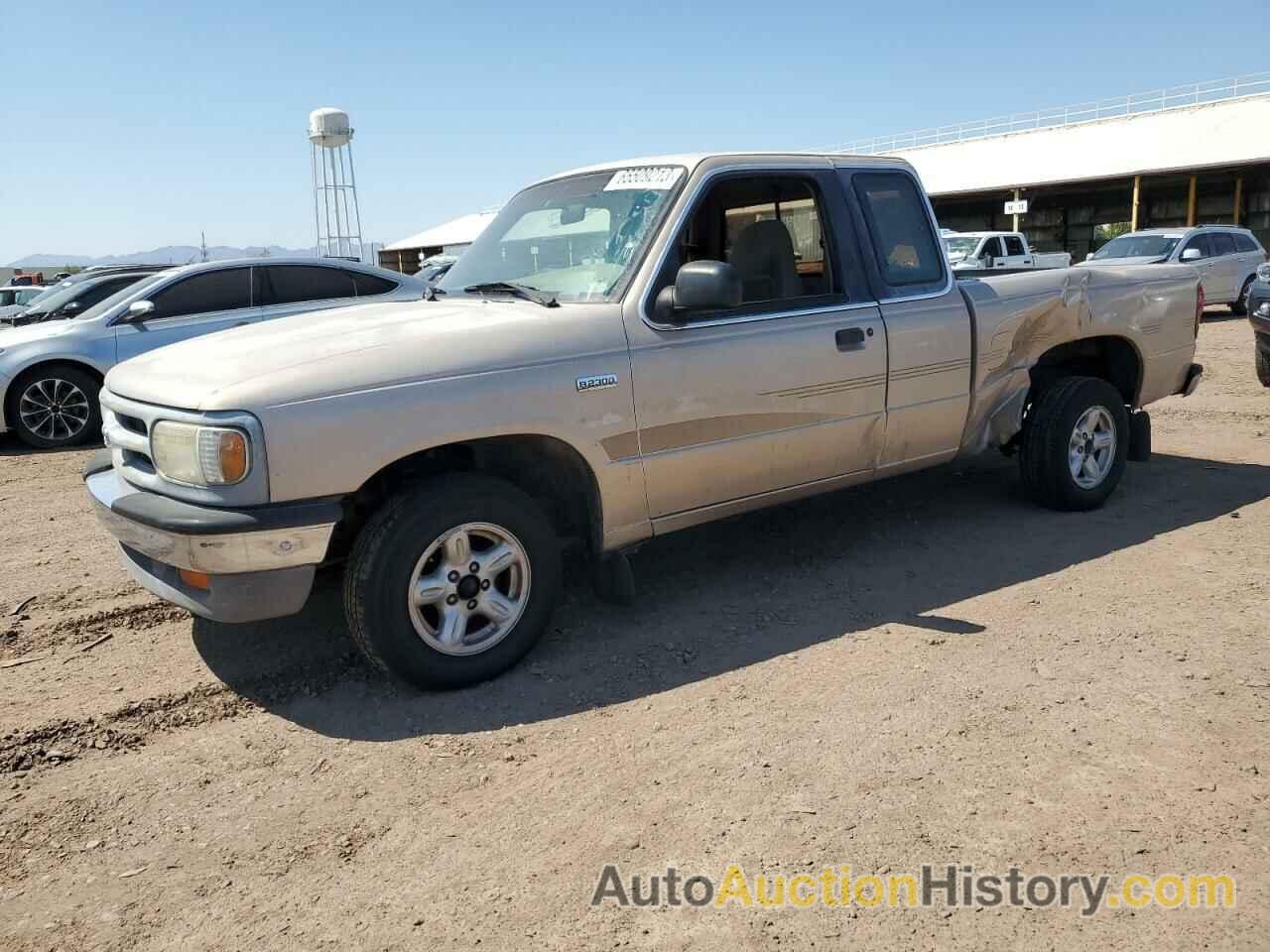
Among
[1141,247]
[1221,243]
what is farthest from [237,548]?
[1221,243]

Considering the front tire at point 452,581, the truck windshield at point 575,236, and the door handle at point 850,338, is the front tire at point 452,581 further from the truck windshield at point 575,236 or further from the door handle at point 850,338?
the door handle at point 850,338

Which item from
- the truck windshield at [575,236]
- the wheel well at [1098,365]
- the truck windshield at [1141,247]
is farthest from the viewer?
the truck windshield at [1141,247]

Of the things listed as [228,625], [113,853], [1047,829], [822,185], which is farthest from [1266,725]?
[228,625]

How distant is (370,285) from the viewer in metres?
9.95

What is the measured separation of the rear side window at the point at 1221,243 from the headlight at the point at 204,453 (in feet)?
62.7

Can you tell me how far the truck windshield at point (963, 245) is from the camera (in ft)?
63.7

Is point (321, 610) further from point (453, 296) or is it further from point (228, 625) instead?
point (453, 296)

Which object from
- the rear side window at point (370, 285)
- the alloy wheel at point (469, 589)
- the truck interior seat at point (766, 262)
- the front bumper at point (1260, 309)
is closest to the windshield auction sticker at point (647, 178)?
the truck interior seat at point (766, 262)

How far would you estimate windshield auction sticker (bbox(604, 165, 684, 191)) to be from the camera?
4.45 metres

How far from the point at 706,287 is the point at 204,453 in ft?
6.36

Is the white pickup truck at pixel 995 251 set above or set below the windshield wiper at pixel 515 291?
above

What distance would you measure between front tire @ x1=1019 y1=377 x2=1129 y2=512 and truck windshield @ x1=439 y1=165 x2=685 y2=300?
8.91 feet

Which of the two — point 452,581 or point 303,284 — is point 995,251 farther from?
point 452,581

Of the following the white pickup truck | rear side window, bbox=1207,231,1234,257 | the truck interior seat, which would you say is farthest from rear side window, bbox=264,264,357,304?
rear side window, bbox=1207,231,1234,257
